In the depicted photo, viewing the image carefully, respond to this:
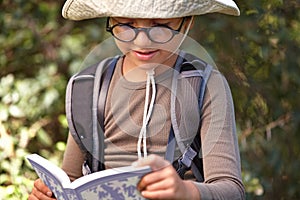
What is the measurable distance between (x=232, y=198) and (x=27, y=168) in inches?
62.5

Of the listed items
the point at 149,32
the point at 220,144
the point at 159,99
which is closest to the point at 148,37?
the point at 149,32

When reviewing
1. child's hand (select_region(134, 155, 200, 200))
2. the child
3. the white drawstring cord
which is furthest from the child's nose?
child's hand (select_region(134, 155, 200, 200))

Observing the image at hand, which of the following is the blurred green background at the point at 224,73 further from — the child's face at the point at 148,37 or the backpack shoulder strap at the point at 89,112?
the child's face at the point at 148,37

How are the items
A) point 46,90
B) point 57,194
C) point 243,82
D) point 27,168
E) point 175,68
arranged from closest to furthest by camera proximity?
point 57,194, point 175,68, point 243,82, point 27,168, point 46,90

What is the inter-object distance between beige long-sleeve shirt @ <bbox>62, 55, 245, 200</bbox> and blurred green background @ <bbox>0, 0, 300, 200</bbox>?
1035 millimetres

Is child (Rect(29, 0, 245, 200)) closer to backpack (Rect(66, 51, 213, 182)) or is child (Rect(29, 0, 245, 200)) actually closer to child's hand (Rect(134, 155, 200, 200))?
backpack (Rect(66, 51, 213, 182))

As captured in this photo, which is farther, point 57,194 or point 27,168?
point 27,168

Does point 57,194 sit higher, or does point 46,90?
point 57,194

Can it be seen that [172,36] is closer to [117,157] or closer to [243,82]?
[117,157]

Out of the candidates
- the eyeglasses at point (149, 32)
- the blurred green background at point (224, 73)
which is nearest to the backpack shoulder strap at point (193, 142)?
the eyeglasses at point (149, 32)

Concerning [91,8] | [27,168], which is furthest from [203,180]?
[27,168]

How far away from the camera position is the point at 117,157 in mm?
2422

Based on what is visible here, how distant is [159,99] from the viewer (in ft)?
7.88

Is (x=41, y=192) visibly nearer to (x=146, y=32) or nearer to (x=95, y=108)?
(x=95, y=108)
